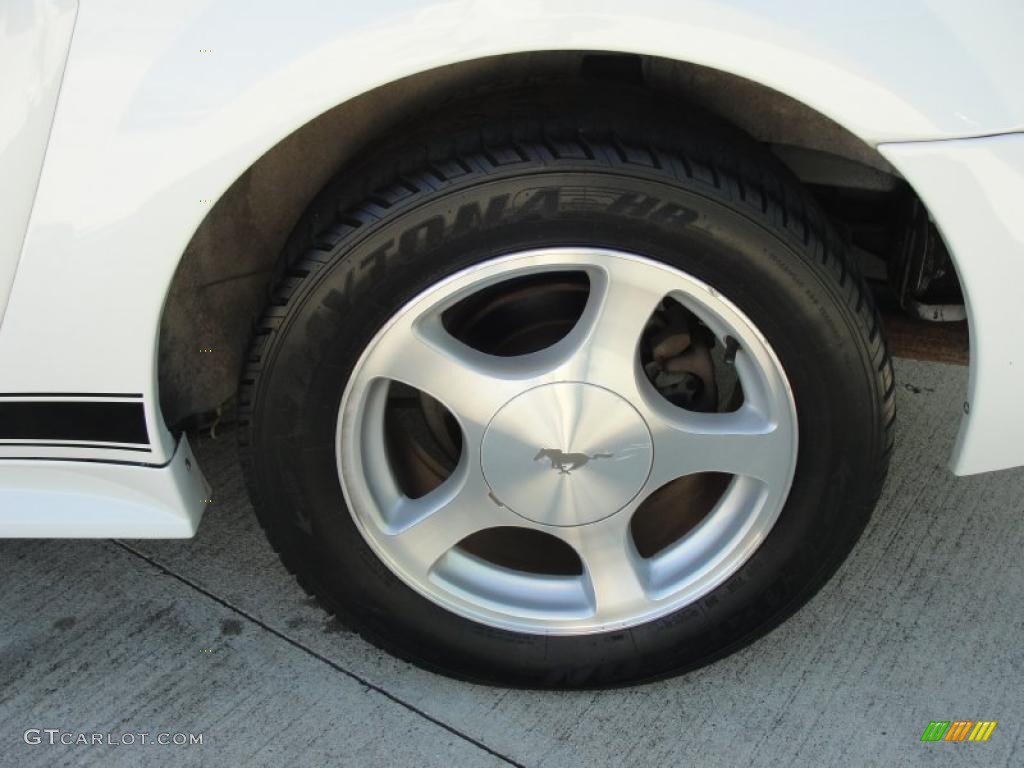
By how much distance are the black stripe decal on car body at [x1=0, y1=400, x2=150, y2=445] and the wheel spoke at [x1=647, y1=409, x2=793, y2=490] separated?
0.82 m

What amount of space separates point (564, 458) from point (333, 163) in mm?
646

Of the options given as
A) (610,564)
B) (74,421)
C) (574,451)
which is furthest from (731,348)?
(74,421)

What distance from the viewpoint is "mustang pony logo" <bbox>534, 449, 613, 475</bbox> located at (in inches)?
63.8

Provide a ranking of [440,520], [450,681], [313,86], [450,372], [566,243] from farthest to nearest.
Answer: [450,681] < [440,520] < [450,372] < [566,243] < [313,86]

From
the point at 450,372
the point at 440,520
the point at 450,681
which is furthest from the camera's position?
the point at 450,681

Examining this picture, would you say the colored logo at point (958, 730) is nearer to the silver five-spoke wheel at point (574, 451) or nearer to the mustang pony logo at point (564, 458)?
the silver five-spoke wheel at point (574, 451)

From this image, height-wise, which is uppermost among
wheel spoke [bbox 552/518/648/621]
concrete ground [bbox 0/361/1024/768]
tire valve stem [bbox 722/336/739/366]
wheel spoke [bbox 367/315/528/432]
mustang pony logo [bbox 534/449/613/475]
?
tire valve stem [bbox 722/336/739/366]

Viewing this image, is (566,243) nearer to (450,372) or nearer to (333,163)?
(450,372)

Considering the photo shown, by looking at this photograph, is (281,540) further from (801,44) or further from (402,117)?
(801,44)

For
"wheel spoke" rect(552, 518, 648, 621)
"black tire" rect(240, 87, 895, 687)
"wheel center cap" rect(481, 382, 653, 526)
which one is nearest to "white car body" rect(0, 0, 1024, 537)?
"black tire" rect(240, 87, 895, 687)

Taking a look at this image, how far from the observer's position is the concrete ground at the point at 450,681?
175cm

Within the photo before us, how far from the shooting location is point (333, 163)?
1724 mm

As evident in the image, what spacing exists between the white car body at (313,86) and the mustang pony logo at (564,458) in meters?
0.62

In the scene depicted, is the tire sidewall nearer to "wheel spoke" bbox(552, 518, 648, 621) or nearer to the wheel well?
"wheel spoke" bbox(552, 518, 648, 621)
